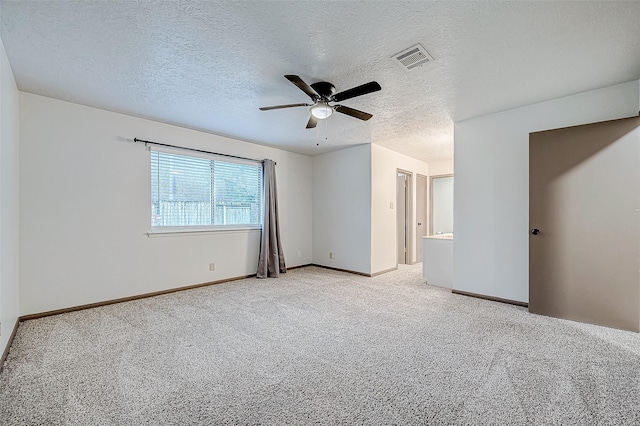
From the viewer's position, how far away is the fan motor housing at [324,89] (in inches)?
101

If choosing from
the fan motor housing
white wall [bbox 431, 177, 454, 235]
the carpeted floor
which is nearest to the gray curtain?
the carpeted floor

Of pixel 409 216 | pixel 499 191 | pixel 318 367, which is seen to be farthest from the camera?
pixel 409 216

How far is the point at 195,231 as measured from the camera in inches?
163

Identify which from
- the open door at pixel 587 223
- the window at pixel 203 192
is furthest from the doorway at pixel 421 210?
the window at pixel 203 192

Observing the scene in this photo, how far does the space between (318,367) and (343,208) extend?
357 cm

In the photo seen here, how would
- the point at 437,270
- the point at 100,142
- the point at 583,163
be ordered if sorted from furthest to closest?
1. the point at 437,270
2. the point at 100,142
3. the point at 583,163

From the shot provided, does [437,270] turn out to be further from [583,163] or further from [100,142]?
[100,142]

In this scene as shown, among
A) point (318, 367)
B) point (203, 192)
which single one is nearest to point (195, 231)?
point (203, 192)

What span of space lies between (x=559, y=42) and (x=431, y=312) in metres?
2.60

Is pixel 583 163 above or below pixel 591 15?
below

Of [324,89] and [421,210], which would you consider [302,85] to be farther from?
[421,210]

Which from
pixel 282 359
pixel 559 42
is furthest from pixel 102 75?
pixel 559 42

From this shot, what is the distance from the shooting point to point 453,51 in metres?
2.15

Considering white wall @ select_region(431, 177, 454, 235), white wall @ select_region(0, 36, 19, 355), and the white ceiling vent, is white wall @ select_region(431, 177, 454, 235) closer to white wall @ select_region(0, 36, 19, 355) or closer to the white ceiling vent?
the white ceiling vent
